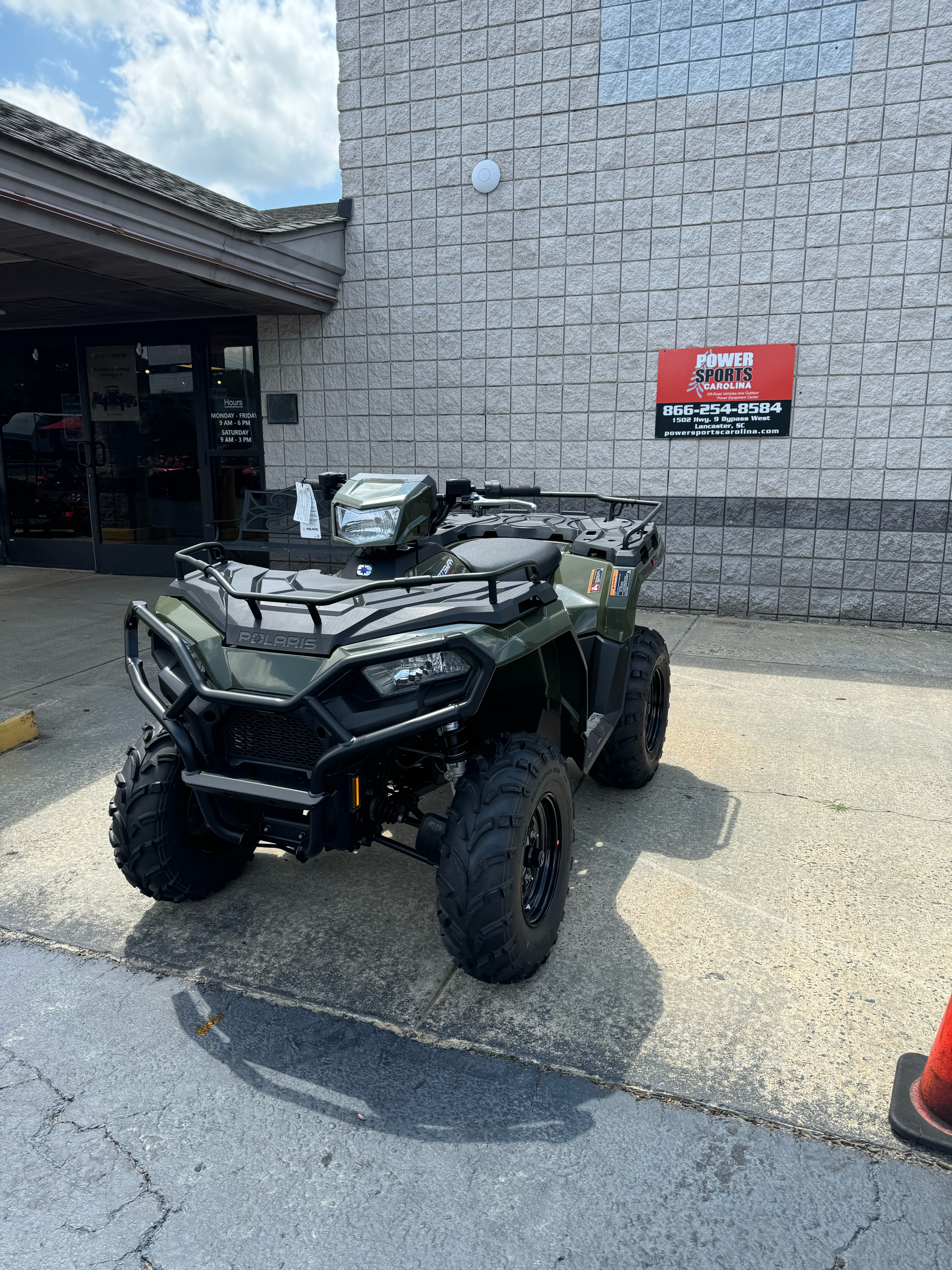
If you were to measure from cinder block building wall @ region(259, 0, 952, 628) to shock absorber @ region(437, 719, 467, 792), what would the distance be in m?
5.90

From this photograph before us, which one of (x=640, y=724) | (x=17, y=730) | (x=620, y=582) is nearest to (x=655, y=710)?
(x=640, y=724)

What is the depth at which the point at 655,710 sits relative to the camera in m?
4.54

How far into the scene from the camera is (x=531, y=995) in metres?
2.74

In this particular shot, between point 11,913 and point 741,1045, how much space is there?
2526 mm

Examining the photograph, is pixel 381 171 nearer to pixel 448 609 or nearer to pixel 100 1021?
pixel 448 609

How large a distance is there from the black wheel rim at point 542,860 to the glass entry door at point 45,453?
30.0ft

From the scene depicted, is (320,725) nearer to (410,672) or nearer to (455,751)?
(410,672)

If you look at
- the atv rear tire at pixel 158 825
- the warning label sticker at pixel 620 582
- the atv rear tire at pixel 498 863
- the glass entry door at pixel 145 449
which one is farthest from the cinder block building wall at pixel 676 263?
the atv rear tire at pixel 158 825

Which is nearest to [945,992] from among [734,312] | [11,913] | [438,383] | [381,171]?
[11,913]

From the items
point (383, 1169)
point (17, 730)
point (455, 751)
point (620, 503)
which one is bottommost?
point (383, 1169)

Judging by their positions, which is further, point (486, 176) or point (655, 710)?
point (486, 176)

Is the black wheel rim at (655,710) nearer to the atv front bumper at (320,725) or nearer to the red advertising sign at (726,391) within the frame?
the atv front bumper at (320,725)

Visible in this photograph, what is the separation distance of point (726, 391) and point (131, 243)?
4.96 metres

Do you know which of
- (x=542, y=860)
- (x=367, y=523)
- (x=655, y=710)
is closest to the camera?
(x=542, y=860)
